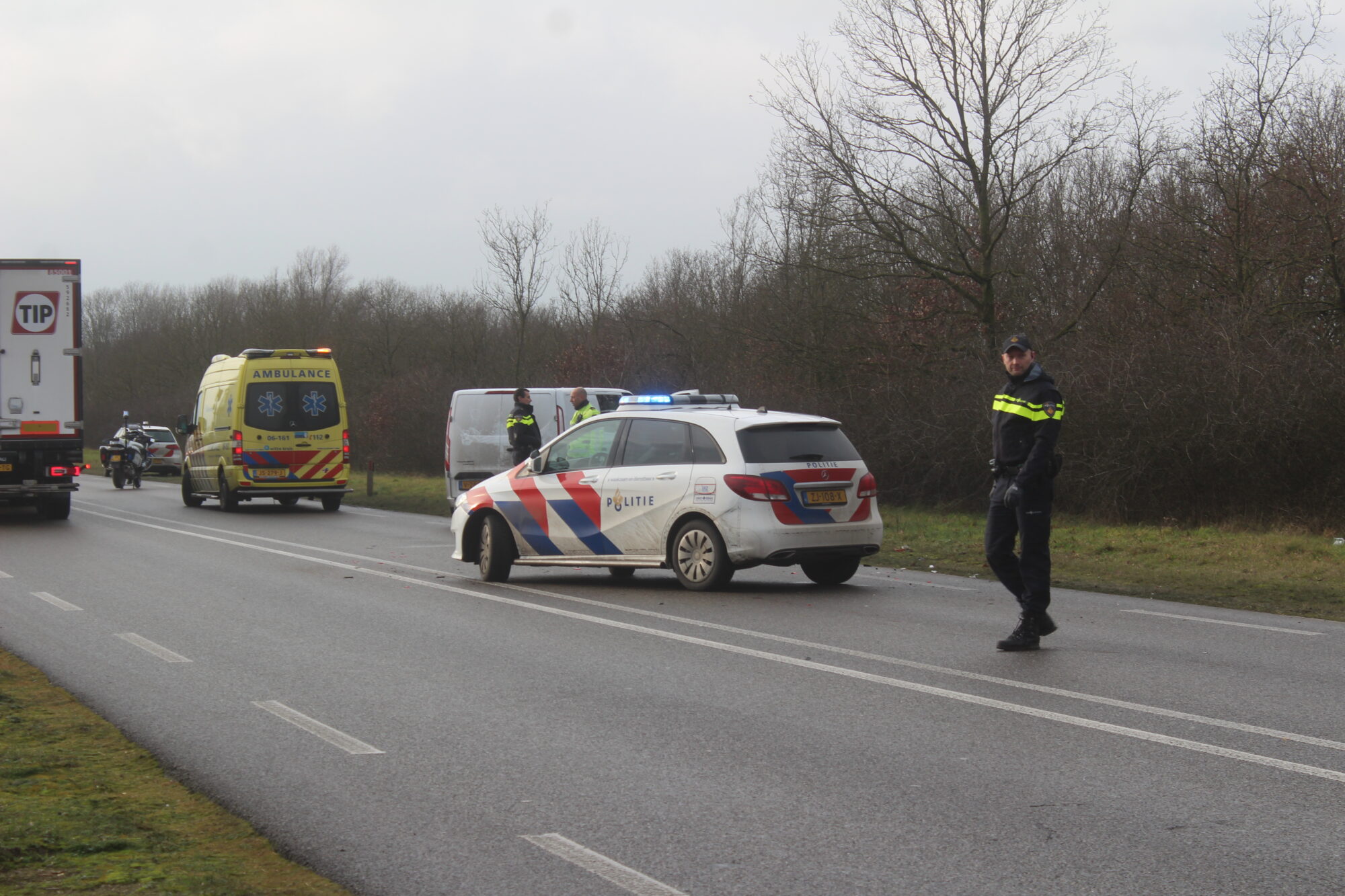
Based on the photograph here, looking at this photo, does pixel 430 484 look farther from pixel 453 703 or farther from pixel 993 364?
pixel 453 703

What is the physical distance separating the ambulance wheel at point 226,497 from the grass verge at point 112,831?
1852 cm

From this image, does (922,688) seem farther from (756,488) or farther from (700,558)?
(700,558)

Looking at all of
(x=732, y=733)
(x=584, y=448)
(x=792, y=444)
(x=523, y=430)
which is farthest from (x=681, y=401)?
(x=732, y=733)

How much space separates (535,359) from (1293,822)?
45381mm

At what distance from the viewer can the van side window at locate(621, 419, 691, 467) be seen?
12.2 m

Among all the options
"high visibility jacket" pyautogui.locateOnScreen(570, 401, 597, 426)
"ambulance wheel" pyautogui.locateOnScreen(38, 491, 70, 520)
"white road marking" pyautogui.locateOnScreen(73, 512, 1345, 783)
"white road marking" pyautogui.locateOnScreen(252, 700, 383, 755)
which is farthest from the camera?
"ambulance wheel" pyautogui.locateOnScreen(38, 491, 70, 520)

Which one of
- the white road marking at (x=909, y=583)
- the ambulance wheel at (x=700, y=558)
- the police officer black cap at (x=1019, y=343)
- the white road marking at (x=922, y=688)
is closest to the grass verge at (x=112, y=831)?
the white road marking at (x=922, y=688)

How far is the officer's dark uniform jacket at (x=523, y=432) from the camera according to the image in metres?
19.6

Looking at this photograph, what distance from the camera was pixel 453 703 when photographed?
7.27 metres

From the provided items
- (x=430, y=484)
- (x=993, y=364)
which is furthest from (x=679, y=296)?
(x=993, y=364)

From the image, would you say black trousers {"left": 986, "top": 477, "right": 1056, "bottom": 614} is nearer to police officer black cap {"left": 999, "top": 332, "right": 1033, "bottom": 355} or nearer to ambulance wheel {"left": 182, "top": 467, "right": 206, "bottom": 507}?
police officer black cap {"left": 999, "top": 332, "right": 1033, "bottom": 355}

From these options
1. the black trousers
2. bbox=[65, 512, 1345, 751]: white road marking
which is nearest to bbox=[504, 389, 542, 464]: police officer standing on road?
bbox=[65, 512, 1345, 751]: white road marking

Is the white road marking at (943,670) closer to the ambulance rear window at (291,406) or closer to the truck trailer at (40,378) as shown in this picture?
the truck trailer at (40,378)

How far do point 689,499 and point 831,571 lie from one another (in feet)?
5.70
